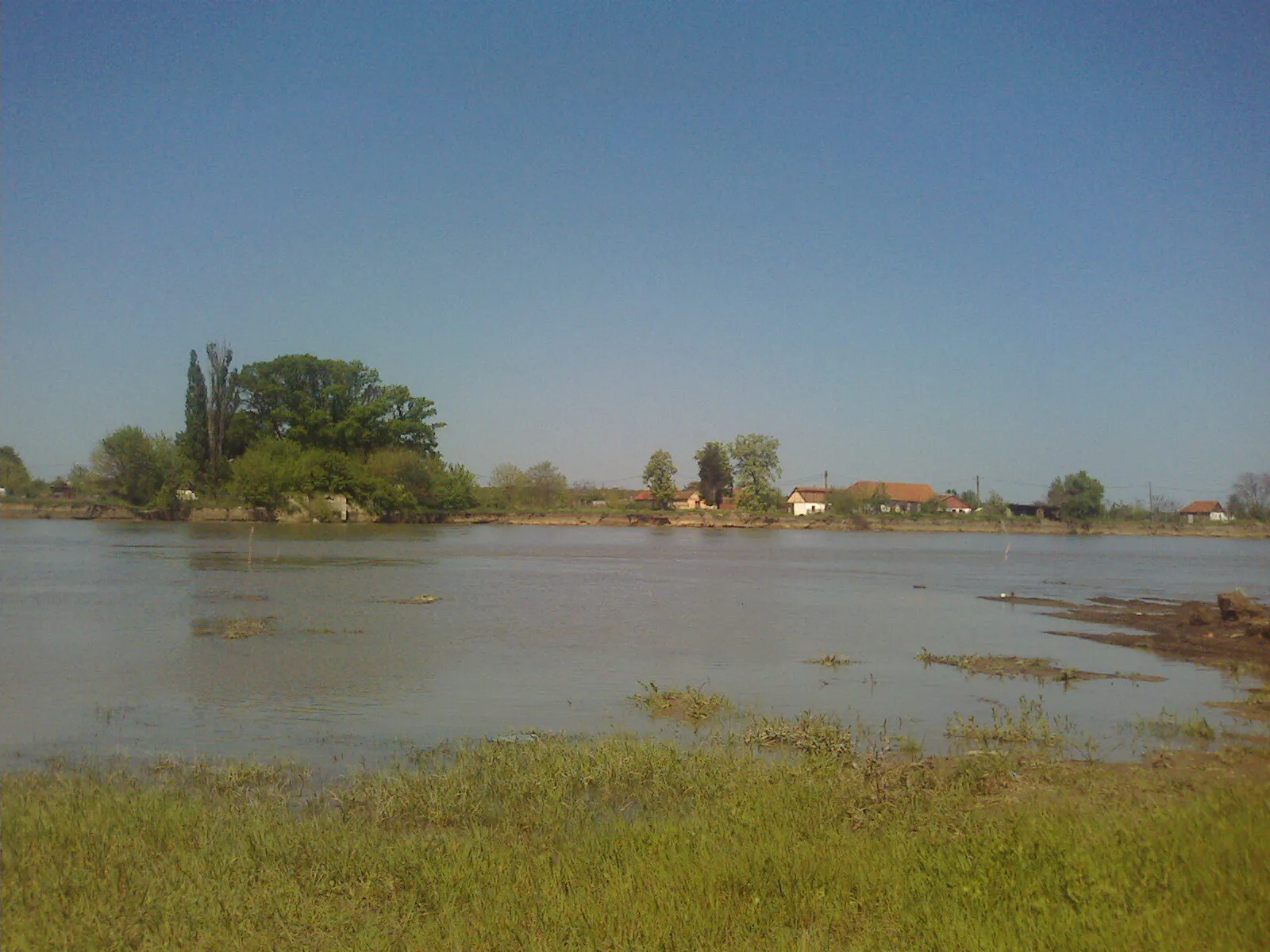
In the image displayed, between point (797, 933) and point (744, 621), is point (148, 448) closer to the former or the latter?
point (744, 621)

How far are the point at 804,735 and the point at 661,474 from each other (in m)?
123

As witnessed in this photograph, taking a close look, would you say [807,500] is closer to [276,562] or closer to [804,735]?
[276,562]

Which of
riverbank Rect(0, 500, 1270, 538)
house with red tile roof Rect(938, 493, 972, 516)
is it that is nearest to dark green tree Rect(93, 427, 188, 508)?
riverbank Rect(0, 500, 1270, 538)

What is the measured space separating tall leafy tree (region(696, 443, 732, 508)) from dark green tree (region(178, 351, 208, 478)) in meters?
66.0

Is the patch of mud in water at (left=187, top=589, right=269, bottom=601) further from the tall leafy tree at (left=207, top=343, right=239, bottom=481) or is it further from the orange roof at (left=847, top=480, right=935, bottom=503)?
the orange roof at (left=847, top=480, right=935, bottom=503)

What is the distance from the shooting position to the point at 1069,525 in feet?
401

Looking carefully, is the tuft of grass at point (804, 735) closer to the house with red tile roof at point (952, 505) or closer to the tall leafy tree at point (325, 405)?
the tall leafy tree at point (325, 405)

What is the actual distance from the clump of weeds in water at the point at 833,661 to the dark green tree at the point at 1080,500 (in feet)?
379

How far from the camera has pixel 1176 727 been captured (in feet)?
39.6

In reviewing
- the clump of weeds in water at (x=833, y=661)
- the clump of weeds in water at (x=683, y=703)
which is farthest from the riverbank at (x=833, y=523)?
the clump of weeds in water at (x=683, y=703)

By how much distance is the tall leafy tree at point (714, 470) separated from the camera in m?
131

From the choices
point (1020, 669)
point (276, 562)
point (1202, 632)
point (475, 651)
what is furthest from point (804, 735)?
point (276, 562)

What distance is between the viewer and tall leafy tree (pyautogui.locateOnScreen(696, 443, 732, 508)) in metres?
131

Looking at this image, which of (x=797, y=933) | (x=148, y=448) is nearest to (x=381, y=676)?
(x=797, y=933)
